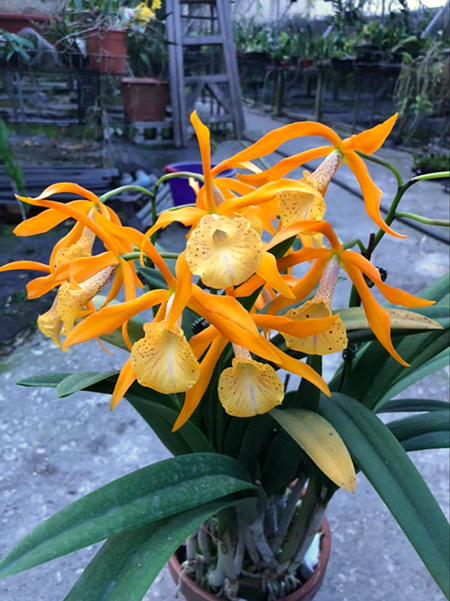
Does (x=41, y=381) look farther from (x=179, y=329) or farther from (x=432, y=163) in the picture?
(x=432, y=163)

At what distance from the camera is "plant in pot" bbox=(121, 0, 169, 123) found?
3.36 m

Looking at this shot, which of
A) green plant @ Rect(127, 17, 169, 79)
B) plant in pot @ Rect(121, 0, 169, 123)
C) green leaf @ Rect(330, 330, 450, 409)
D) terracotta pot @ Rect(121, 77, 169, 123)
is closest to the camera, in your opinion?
green leaf @ Rect(330, 330, 450, 409)

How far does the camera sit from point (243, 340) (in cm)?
45

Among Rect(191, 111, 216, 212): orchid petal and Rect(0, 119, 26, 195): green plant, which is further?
Rect(0, 119, 26, 195): green plant

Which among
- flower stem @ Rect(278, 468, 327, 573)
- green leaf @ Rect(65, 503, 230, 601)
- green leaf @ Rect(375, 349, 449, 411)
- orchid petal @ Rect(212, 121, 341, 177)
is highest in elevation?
orchid petal @ Rect(212, 121, 341, 177)

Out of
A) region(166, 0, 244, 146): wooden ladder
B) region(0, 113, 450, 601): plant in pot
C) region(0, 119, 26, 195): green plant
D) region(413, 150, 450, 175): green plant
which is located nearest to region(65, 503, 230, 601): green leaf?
region(0, 113, 450, 601): plant in pot

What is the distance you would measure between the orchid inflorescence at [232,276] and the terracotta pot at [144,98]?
3.27m

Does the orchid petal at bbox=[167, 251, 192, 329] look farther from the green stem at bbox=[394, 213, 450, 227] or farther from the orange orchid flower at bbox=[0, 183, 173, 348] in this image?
the green stem at bbox=[394, 213, 450, 227]

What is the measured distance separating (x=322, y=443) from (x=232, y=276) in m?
0.23

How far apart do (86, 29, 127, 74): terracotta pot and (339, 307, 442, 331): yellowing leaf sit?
233 cm

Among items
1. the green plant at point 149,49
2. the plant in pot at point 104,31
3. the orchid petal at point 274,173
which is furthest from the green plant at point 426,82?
the orchid petal at point 274,173

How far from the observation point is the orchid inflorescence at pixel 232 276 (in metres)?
0.44

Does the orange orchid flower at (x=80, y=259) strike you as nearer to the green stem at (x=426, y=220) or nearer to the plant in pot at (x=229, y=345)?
the plant in pot at (x=229, y=345)

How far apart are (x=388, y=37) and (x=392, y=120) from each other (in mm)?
4715
